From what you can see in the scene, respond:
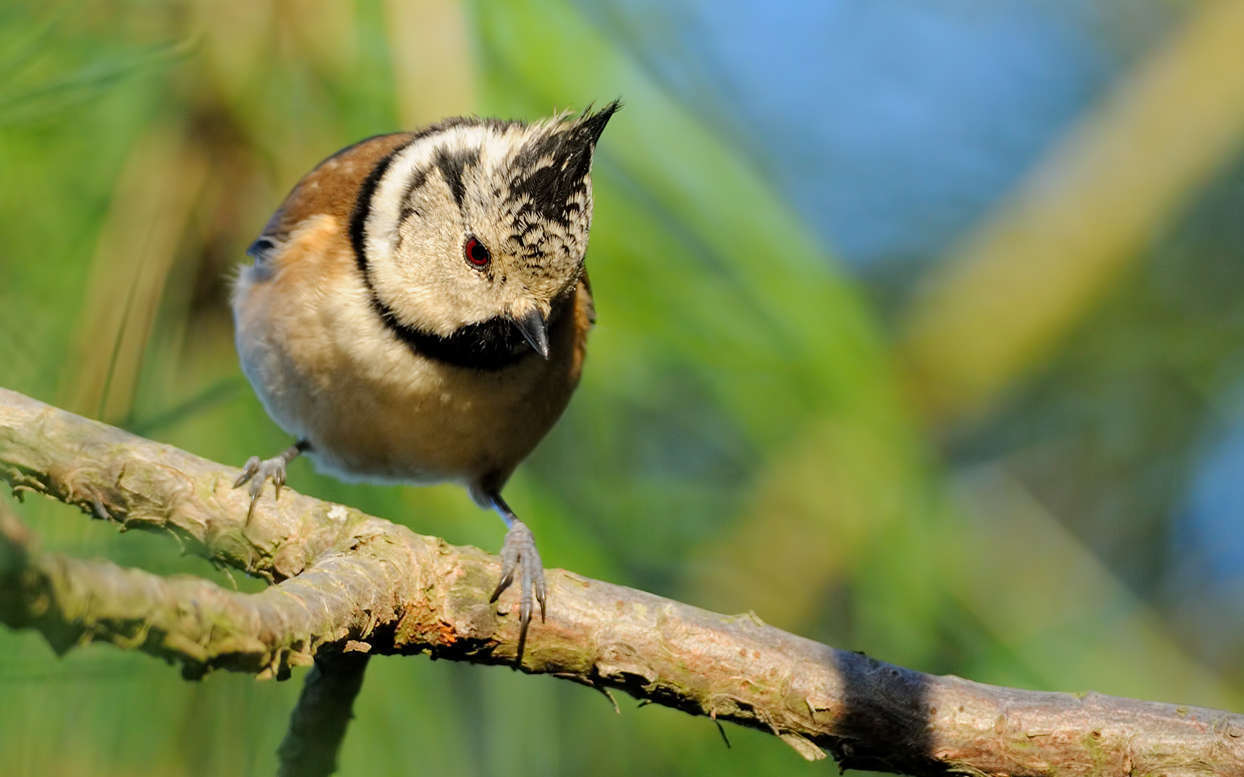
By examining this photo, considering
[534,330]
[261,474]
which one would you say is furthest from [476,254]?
[261,474]

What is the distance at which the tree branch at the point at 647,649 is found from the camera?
1.81 metres

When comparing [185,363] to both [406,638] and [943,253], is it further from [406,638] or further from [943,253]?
[943,253]

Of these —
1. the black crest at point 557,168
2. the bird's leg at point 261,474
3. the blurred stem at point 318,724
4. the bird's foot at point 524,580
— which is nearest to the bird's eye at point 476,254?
the black crest at point 557,168

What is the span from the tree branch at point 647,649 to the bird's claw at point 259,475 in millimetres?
23

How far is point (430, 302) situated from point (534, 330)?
0.28m

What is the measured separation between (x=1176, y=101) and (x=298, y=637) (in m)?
3.60

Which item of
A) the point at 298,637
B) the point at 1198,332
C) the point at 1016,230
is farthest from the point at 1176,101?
the point at 298,637

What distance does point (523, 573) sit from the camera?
6.48ft

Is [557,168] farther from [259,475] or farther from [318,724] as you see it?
[318,724]

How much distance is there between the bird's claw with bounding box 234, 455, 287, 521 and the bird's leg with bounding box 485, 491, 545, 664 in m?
0.41

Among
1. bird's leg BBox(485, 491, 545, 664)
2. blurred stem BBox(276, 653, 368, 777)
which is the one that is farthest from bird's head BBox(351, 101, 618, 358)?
blurred stem BBox(276, 653, 368, 777)

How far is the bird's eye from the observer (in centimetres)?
264

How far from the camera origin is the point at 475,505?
8.23 ft

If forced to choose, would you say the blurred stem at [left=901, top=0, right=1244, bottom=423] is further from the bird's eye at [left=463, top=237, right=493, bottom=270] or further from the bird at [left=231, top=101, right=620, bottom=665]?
the bird's eye at [left=463, top=237, right=493, bottom=270]
